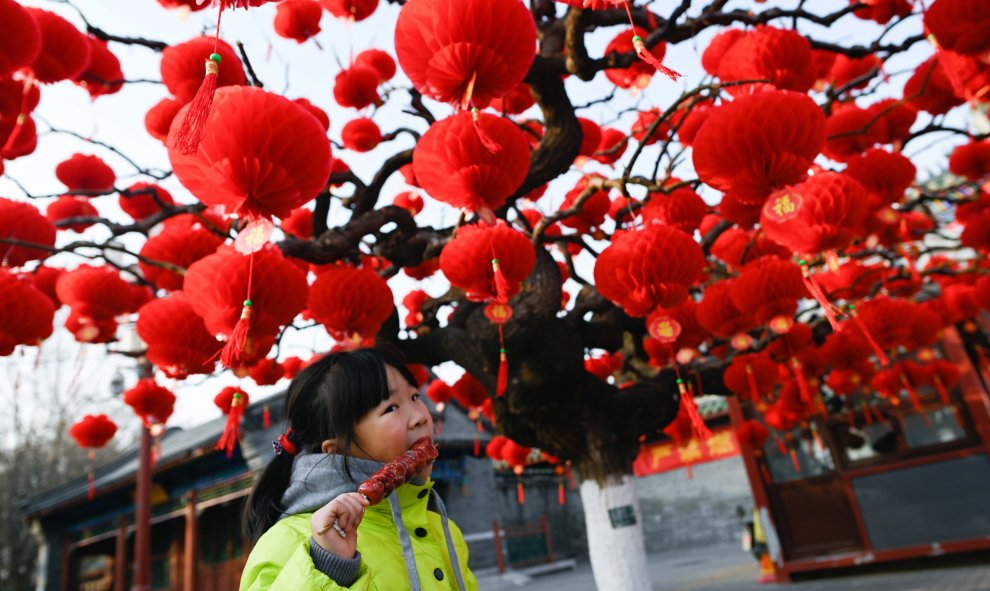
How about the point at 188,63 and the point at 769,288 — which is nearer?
the point at 188,63

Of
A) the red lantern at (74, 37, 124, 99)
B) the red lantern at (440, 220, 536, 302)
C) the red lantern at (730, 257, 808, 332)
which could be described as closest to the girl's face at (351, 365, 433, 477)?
the red lantern at (440, 220, 536, 302)

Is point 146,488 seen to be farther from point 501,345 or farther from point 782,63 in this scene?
point 782,63

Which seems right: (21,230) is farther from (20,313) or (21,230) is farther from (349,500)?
(349,500)

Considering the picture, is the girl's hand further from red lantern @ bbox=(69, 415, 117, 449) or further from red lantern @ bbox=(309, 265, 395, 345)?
red lantern @ bbox=(69, 415, 117, 449)

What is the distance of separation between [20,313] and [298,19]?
275 centimetres

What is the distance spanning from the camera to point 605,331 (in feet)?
16.9

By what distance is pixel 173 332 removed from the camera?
2.95 metres

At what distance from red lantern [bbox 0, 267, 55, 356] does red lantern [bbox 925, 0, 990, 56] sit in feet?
16.0

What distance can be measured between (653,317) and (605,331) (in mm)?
1475

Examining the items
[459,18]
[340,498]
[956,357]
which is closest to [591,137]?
[459,18]

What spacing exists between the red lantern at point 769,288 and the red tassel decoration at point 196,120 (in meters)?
3.42

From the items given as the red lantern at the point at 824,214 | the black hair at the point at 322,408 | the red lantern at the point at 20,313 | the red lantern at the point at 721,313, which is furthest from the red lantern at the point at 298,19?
the red lantern at the point at 721,313

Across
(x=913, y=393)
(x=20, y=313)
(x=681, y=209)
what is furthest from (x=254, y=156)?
(x=913, y=393)

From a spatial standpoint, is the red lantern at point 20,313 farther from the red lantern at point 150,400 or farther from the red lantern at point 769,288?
the red lantern at point 769,288
